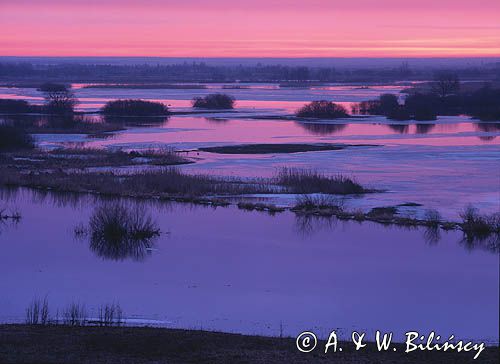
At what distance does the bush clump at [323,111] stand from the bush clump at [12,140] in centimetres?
2256

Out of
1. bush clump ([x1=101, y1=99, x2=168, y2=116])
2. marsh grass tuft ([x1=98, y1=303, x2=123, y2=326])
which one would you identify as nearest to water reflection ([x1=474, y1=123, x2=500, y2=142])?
bush clump ([x1=101, y1=99, x2=168, y2=116])

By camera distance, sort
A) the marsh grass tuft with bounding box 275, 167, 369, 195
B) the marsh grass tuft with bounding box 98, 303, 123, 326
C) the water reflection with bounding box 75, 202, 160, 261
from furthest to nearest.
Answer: the marsh grass tuft with bounding box 275, 167, 369, 195 < the water reflection with bounding box 75, 202, 160, 261 < the marsh grass tuft with bounding box 98, 303, 123, 326

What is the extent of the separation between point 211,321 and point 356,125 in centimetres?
3845

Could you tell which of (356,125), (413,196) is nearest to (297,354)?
(413,196)

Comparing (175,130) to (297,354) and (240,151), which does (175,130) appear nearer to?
(240,151)

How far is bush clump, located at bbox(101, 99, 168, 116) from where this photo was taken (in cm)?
5891

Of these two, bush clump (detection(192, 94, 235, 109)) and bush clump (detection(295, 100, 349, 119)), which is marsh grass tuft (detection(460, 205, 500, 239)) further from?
bush clump (detection(192, 94, 235, 109))

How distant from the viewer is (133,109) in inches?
2352

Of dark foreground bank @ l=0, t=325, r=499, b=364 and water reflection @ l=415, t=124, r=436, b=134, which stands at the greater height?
water reflection @ l=415, t=124, r=436, b=134

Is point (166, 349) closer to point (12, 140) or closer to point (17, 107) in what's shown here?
point (12, 140)

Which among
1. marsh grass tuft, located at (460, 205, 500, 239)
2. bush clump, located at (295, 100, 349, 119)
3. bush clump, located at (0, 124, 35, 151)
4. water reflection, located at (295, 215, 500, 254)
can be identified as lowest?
water reflection, located at (295, 215, 500, 254)

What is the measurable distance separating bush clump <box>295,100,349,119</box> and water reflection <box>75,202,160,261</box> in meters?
35.3

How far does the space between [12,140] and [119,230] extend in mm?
18551

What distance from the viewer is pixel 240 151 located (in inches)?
1460
